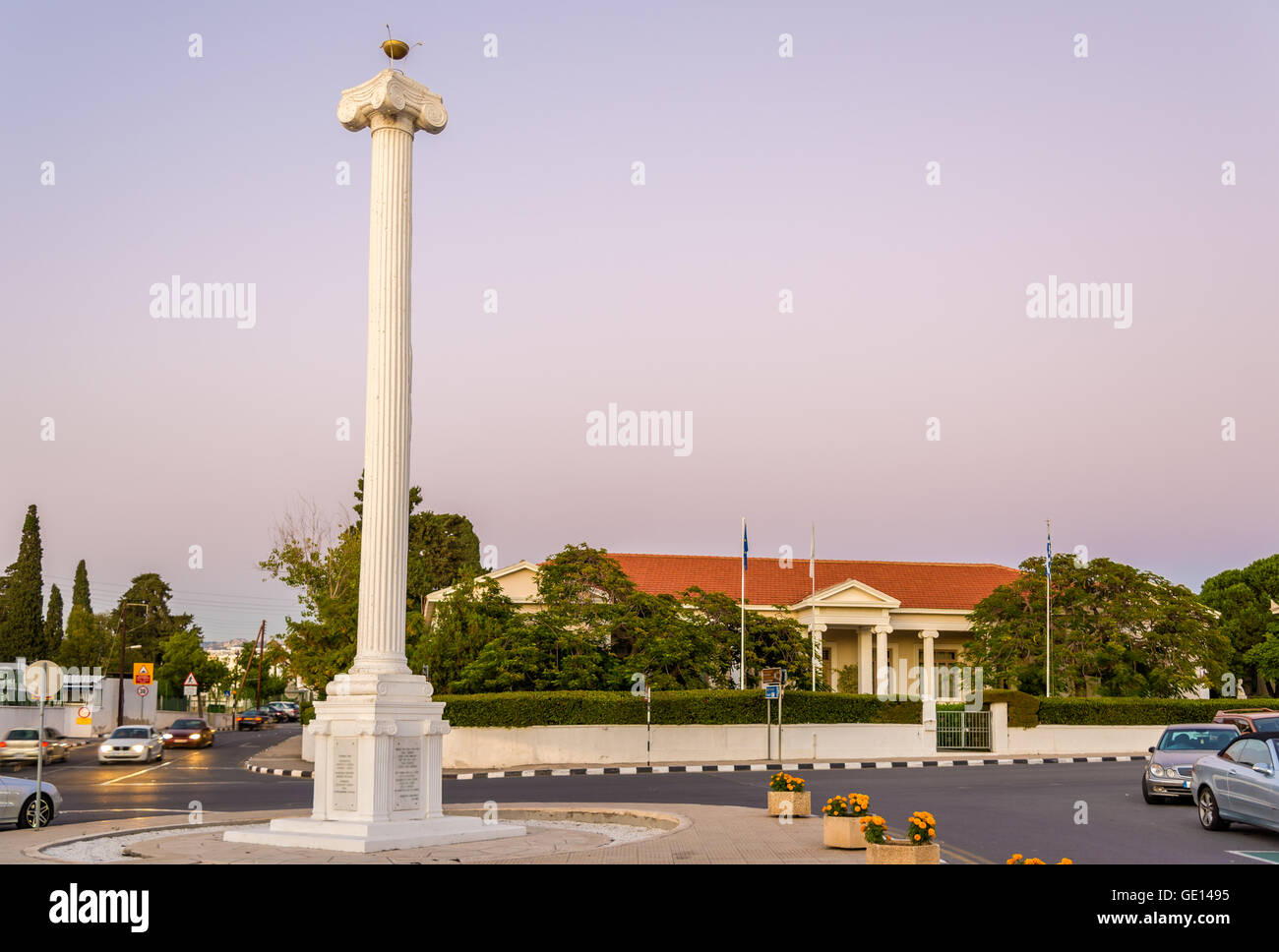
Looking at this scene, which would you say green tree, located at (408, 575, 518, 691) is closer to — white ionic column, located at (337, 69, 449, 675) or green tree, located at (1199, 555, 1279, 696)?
white ionic column, located at (337, 69, 449, 675)

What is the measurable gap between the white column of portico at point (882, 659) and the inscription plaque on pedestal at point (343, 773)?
153ft

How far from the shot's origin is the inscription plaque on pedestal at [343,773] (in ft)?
52.8

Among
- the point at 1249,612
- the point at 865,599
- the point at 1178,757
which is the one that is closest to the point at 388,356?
the point at 1178,757

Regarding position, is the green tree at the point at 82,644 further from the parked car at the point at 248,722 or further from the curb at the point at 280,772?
the curb at the point at 280,772

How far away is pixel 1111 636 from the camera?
49406 mm

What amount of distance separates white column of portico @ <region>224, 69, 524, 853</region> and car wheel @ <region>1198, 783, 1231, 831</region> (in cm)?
1003

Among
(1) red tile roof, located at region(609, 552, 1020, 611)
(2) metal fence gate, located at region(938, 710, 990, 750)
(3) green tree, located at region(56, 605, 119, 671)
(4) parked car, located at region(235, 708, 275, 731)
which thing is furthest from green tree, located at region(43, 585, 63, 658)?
(2) metal fence gate, located at region(938, 710, 990, 750)

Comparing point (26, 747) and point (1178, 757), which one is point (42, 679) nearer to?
point (1178, 757)

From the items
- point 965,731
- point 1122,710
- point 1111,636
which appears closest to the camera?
point 965,731

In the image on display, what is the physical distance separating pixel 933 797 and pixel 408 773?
11.9m

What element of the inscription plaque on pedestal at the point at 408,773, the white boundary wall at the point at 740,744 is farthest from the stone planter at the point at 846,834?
the white boundary wall at the point at 740,744

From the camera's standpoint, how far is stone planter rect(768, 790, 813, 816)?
19422 millimetres
